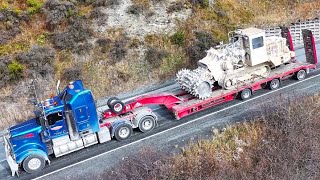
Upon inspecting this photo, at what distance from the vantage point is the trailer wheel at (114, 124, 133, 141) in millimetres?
19094

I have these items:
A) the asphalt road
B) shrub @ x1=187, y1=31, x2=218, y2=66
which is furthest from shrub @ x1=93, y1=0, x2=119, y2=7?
the asphalt road

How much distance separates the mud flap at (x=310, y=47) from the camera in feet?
76.0

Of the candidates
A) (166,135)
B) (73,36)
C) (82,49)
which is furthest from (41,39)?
(166,135)

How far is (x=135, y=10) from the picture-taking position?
95.8 feet

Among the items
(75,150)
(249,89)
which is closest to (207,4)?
(249,89)

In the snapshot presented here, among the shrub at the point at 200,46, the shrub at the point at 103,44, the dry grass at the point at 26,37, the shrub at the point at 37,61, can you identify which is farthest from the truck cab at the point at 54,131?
the shrub at the point at 200,46

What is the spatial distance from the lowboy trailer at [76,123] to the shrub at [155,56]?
5.98 meters

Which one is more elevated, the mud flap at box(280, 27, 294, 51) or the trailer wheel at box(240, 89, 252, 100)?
the mud flap at box(280, 27, 294, 51)

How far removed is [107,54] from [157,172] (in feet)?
42.6

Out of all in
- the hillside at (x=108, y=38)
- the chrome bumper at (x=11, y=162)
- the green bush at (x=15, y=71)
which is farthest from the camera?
the hillside at (x=108, y=38)

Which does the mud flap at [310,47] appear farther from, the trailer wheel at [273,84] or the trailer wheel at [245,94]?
the trailer wheel at [245,94]

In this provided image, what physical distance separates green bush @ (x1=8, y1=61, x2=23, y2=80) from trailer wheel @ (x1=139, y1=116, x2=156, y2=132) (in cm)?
963

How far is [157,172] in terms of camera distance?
15.7 m

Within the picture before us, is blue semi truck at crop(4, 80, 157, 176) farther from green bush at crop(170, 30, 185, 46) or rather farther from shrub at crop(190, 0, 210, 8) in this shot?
shrub at crop(190, 0, 210, 8)
